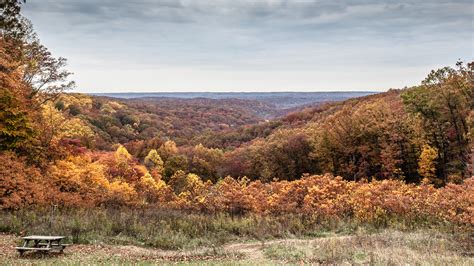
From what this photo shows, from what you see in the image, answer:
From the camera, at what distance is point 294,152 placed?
265ft

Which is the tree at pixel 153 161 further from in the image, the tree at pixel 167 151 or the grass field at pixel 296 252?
the grass field at pixel 296 252

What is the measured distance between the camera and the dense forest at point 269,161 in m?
25.1

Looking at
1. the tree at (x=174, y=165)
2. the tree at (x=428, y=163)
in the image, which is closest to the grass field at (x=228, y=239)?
the tree at (x=428, y=163)

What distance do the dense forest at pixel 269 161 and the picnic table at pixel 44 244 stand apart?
947cm

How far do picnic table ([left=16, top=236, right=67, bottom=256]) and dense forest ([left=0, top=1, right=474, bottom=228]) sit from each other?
947 centimetres

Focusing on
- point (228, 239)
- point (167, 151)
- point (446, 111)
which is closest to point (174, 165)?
point (167, 151)

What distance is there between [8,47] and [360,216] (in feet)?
78.5

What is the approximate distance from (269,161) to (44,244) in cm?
6787

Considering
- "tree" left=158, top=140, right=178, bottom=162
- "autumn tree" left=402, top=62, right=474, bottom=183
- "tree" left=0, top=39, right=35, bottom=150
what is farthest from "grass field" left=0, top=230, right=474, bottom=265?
"tree" left=158, top=140, right=178, bottom=162

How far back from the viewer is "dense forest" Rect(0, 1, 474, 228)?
25.1m

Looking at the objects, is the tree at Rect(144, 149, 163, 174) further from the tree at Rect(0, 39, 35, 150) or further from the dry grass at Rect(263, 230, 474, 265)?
the dry grass at Rect(263, 230, 474, 265)

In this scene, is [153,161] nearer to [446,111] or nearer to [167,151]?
[167,151]

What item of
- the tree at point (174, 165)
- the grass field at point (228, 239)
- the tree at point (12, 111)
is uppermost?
the tree at point (12, 111)

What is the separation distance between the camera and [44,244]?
1473 centimetres
